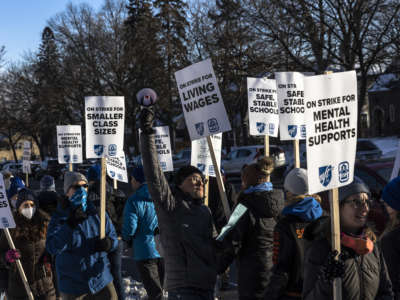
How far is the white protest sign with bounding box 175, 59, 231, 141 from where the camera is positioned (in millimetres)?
5289

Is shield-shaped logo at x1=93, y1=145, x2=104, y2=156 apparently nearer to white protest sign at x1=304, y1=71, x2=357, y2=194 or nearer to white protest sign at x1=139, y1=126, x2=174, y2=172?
white protest sign at x1=139, y1=126, x2=174, y2=172

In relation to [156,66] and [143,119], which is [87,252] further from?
[156,66]

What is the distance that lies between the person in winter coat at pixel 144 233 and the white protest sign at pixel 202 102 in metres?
0.89

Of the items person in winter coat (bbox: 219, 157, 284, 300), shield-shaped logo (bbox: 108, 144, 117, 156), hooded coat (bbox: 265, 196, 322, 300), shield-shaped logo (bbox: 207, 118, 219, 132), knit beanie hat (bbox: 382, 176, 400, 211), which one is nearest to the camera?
hooded coat (bbox: 265, 196, 322, 300)

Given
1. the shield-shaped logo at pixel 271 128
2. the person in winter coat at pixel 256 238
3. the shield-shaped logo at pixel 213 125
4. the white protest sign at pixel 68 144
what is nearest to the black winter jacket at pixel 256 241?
the person in winter coat at pixel 256 238

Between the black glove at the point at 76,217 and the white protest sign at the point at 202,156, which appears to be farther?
the white protest sign at the point at 202,156

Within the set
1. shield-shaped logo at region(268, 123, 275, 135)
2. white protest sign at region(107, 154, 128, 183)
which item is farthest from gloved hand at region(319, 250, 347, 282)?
white protest sign at region(107, 154, 128, 183)

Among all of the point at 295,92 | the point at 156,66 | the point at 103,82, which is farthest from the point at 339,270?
the point at 103,82

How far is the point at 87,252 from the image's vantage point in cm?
449

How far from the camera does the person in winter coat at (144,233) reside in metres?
5.55

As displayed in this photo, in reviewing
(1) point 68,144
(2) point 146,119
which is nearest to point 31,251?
(2) point 146,119

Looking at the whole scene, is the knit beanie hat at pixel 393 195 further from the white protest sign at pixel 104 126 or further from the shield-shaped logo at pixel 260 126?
the shield-shaped logo at pixel 260 126

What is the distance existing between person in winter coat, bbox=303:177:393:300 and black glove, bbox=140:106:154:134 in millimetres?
1267

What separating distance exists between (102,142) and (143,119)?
122 inches
